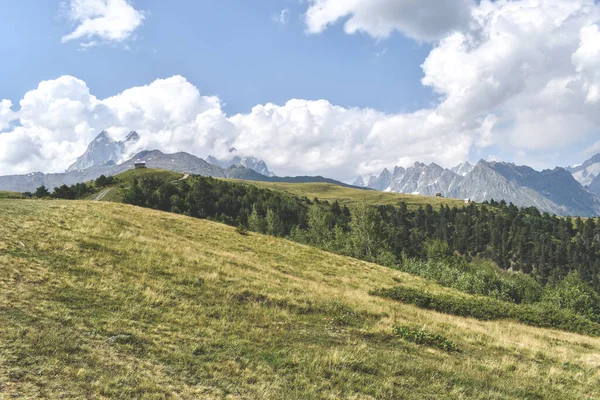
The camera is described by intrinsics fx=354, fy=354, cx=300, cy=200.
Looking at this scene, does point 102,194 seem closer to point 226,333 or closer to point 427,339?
point 226,333

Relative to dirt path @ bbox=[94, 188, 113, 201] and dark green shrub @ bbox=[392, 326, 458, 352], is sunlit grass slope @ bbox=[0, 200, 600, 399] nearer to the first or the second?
dark green shrub @ bbox=[392, 326, 458, 352]

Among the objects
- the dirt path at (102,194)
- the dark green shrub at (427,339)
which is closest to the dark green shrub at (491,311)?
the dark green shrub at (427,339)

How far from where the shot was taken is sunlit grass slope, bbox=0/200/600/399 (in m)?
10.2

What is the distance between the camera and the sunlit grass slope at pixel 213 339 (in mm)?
10195

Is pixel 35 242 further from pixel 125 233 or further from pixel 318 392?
pixel 318 392

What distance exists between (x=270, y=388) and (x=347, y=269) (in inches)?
1366

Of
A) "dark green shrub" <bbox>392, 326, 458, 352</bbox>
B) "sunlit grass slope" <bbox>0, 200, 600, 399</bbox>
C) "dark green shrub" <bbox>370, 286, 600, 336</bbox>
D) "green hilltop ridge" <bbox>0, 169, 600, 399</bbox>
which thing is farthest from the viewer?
"dark green shrub" <bbox>370, 286, 600, 336</bbox>

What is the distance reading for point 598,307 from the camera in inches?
3880

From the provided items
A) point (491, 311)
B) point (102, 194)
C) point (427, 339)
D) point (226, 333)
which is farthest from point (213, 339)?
point (102, 194)

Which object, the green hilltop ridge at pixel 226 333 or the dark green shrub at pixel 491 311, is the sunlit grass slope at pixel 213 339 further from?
the dark green shrub at pixel 491 311

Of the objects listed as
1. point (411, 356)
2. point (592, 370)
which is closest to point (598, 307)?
point (592, 370)

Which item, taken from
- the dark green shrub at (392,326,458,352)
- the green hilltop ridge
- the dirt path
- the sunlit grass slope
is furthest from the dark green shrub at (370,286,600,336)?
the dirt path

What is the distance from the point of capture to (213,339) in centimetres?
1380

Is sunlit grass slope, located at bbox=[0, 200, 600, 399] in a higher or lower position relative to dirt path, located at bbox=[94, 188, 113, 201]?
lower
